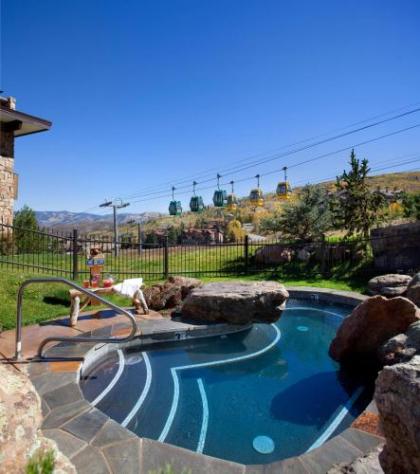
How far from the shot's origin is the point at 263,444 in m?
3.70

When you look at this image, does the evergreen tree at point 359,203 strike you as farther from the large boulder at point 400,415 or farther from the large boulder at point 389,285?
the large boulder at point 400,415

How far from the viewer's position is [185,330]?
21.8 feet

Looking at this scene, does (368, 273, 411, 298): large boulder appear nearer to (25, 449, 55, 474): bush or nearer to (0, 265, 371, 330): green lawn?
(0, 265, 371, 330): green lawn

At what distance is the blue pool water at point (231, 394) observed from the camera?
3.80 m

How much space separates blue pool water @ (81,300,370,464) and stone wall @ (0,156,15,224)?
39.1 feet

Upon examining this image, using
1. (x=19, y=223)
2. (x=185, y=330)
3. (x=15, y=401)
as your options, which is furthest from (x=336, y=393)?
(x=19, y=223)

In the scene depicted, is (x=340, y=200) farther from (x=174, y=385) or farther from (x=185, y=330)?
(x=174, y=385)

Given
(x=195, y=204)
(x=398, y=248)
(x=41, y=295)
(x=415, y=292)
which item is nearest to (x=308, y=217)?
(x=398, y=248)

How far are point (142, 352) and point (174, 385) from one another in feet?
4.40

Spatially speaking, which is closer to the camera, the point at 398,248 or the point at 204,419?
the point at 204,419

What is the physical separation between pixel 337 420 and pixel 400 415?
8.03ft

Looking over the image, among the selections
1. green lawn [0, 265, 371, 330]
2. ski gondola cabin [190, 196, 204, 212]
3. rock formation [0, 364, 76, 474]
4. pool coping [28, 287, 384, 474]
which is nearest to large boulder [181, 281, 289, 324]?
green lawn [0, 265, 371, 330]

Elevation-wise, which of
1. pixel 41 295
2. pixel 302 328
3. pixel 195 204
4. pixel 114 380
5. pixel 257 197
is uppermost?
pixel 257 197

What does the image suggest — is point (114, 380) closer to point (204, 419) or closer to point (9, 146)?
point (204, 419)
